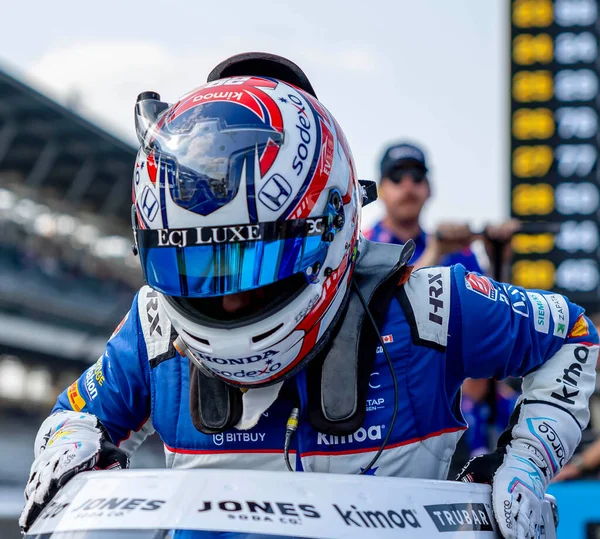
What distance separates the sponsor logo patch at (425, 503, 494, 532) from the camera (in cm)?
202

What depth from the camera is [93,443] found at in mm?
2588

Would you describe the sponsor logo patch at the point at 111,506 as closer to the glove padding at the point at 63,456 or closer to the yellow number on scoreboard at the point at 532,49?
the glove padding at the point at 63,456

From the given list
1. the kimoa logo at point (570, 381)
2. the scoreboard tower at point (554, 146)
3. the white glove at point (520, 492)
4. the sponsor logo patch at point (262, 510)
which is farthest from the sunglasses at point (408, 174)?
the scoreboard tower at point (554, 146)

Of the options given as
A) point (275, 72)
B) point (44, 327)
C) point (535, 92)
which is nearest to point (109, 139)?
point (44, 327)

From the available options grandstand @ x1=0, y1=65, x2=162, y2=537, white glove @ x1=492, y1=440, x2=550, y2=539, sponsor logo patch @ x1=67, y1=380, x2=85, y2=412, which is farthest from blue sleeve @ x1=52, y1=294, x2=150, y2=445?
grandstand @ x1=0, y1=65, x2=162, y2=537

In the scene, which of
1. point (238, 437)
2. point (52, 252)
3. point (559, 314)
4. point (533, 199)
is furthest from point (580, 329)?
point (52, 252)

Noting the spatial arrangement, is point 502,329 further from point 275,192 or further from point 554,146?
point 554,146

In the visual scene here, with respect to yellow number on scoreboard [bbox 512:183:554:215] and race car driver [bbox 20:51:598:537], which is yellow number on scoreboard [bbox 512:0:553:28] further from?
race car driver [bbox 20:51:598:537]

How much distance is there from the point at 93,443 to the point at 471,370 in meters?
1.03

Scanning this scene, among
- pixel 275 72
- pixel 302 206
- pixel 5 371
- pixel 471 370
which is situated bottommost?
pixel 5 371

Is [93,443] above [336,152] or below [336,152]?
below

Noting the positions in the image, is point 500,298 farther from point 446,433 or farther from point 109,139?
point 109,139

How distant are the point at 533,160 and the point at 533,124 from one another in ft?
1.77

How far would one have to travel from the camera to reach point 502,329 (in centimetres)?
270
